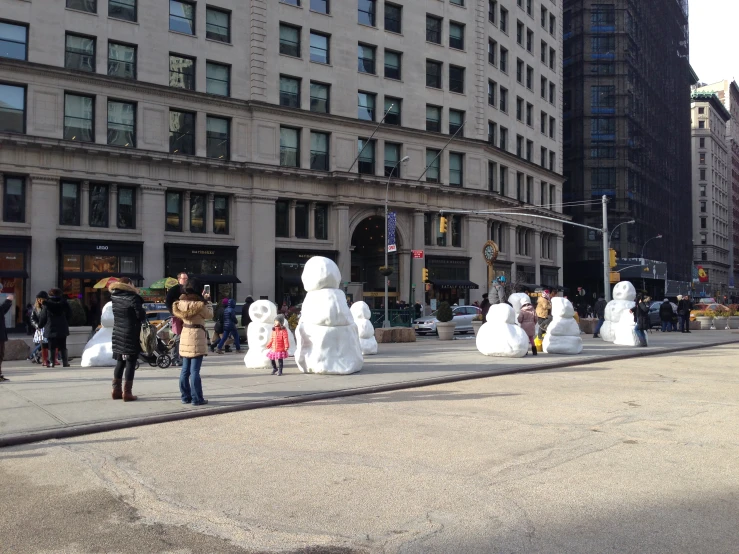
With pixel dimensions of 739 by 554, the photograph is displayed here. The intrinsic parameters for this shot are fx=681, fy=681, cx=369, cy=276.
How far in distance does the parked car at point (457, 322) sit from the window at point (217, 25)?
1892cm

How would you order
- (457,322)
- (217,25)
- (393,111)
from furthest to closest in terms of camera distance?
(393,111) < (217,25) < (457,322)

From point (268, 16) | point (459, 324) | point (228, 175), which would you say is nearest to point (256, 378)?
point (459, 324)

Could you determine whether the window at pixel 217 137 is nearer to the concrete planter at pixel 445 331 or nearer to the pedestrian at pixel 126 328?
the concrete planter at pixel 445 331

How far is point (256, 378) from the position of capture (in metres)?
13.2

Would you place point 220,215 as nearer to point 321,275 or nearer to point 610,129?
point 321,275

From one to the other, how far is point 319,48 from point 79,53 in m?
13.8

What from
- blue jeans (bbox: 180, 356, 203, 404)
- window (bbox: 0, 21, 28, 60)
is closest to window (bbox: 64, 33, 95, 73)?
window (bbox: 0, 21, 28, 60)

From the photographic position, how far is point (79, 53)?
109 feet

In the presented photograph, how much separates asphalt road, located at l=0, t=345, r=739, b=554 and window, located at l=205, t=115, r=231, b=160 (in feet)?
96.5

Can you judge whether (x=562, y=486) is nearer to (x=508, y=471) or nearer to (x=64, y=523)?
(x=508, y=471)

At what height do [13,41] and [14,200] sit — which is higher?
[13,41]

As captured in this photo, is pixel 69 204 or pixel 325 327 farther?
pixel 69 204

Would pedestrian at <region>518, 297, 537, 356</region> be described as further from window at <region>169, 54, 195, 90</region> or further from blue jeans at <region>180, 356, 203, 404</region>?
window at <region>169, 54, 195, 90</region>

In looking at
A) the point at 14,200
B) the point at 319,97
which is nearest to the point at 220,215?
the point at 319,97
